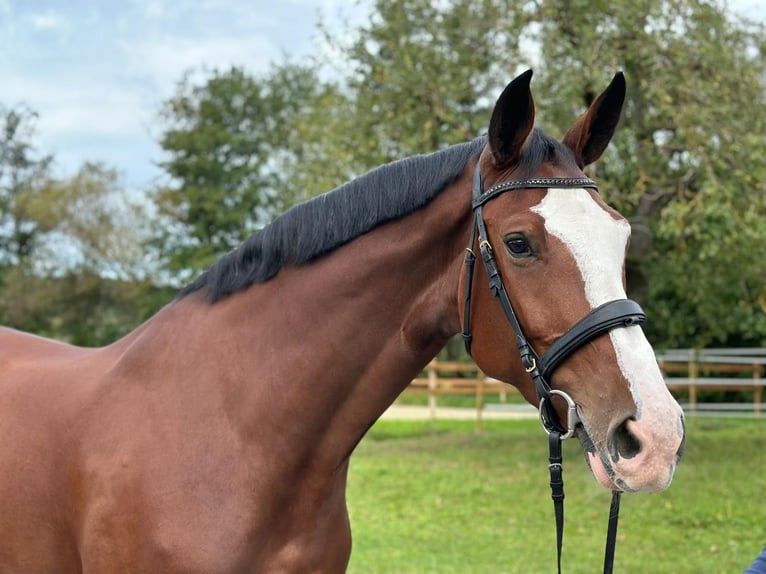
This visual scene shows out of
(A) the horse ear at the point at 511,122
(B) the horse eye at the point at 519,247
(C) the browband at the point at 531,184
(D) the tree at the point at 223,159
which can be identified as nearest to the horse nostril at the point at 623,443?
(B) the horse eye at the point at 519,247

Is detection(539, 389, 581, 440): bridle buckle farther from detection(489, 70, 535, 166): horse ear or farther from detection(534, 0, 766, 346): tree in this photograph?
detection(534, 0, 766, 346): tree

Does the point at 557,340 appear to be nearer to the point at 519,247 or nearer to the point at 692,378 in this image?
the point at 519,247

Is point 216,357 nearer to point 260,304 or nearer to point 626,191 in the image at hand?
point 260,304

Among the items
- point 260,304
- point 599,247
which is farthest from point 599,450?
point 260,304

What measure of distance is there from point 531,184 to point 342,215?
2.05 ft

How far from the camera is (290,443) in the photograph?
7.50 ft

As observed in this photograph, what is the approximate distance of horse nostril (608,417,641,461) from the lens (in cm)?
185

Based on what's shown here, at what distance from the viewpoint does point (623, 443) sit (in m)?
1.88

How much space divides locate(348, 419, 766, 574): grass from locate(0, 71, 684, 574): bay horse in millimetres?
4278

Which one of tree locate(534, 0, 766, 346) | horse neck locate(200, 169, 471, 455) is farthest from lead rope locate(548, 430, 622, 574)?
tree locate(534, 0, 766, 346)

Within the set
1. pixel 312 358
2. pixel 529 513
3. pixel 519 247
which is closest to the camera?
pixel 519 247

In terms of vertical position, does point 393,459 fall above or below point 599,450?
below

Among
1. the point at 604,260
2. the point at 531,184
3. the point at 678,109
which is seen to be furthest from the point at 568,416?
the point at 678,109

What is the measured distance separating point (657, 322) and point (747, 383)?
2515 millimetres
